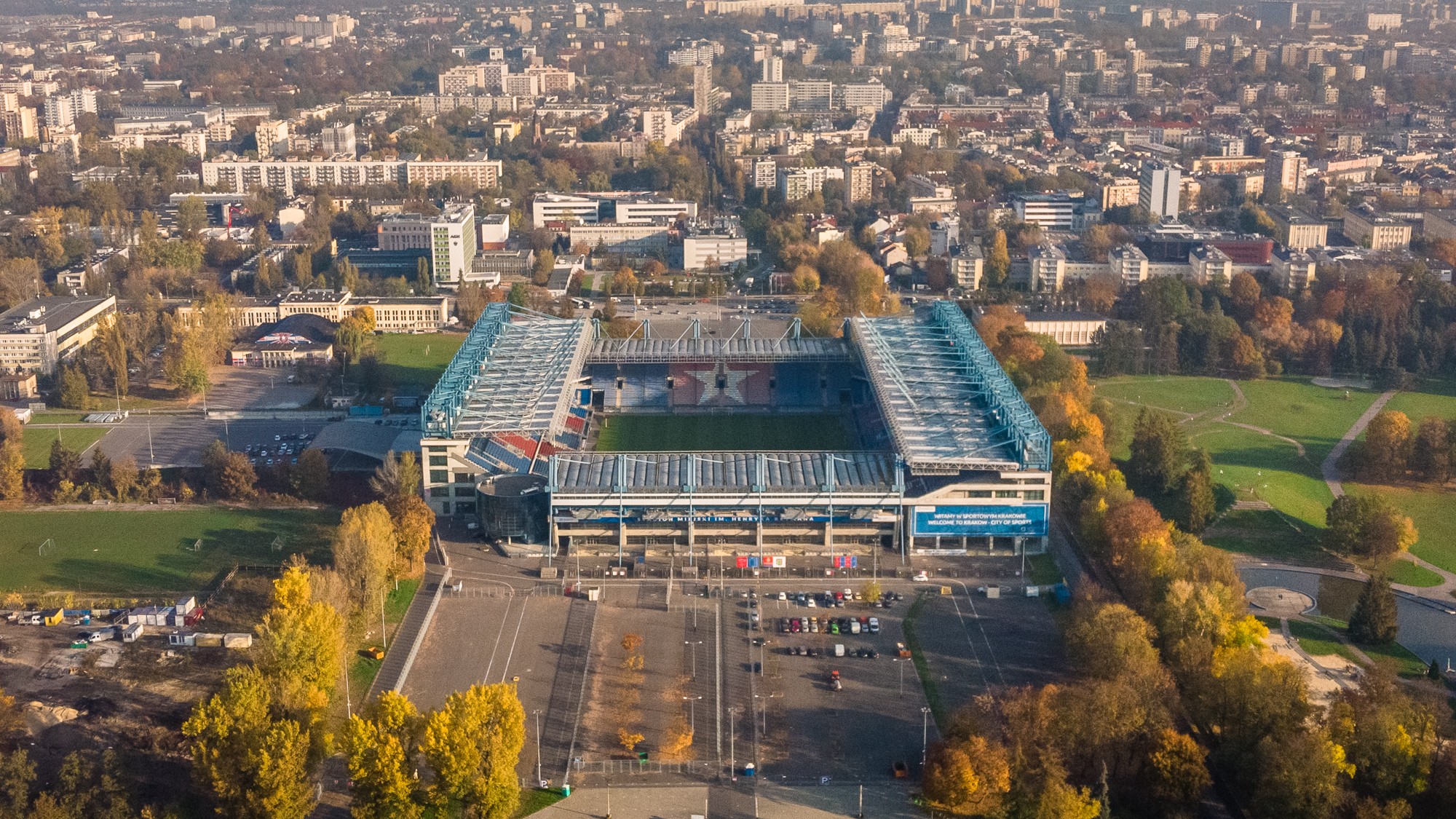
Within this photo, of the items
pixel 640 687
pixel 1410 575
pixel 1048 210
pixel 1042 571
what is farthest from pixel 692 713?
pixel 1048 210

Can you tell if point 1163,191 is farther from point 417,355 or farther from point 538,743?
point 538,743

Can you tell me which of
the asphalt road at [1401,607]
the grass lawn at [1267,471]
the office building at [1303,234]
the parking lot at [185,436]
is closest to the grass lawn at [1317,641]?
the asphalt road at [1401,607]

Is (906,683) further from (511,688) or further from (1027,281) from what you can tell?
(1027,281)

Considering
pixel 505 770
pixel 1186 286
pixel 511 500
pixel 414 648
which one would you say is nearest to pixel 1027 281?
pixel 1186 286

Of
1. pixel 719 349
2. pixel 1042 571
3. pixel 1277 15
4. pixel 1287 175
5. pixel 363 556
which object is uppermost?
pixel 1277 15

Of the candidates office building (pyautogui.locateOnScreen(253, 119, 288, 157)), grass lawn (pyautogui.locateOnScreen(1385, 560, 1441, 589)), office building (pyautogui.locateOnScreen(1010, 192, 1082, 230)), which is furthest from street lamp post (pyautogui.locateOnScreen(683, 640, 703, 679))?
office building (pyautogui.locateOnScreen(253, 119, 288, 157))
